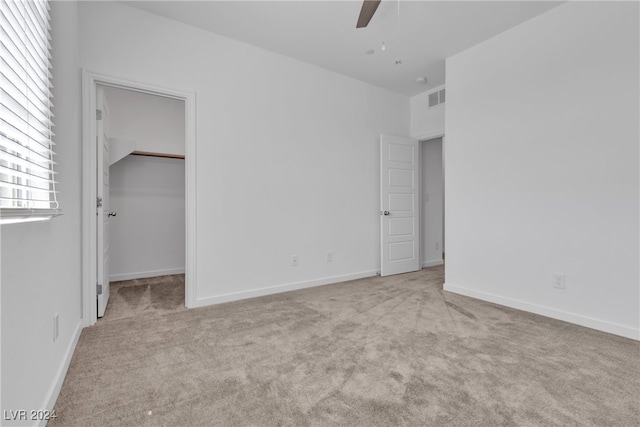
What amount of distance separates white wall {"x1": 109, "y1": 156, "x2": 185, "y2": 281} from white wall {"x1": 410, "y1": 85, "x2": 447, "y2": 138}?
3.61 metres

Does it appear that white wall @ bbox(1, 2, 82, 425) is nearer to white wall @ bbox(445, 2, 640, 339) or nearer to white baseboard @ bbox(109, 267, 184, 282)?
white baseboard @ bbox(109, 267, 184, 282)

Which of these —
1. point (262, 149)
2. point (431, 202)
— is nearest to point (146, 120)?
point (262, 149)

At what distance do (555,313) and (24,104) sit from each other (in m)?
3.86

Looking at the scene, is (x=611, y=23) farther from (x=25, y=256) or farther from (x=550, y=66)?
(x=25, y=256)

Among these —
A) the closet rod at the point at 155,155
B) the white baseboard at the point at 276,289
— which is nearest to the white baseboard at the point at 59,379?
the white baseboard at the point at 276,289

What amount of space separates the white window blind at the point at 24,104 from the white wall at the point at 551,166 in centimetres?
359

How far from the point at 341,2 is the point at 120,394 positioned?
3.20 m

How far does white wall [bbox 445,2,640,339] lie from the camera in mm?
2463

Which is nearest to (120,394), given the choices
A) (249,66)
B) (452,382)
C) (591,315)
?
(452,382)

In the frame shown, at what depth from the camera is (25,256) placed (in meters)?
1.24

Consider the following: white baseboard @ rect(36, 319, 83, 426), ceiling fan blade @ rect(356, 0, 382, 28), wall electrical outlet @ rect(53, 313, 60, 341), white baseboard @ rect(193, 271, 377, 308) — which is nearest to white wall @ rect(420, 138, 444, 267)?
white baseboard @ rect(193, 271, 377, 308)

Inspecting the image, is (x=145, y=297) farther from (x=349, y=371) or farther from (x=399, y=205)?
(x=399, y=205)

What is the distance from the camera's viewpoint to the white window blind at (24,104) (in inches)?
41.9

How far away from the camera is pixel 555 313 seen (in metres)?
2.81
